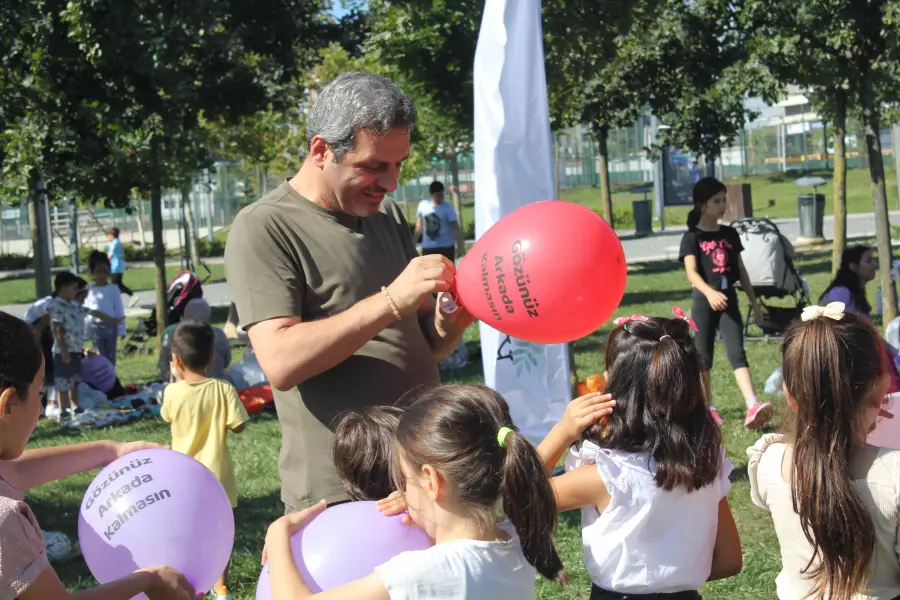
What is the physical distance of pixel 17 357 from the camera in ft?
7.14

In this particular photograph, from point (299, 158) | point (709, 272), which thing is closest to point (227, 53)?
point (709, 272)

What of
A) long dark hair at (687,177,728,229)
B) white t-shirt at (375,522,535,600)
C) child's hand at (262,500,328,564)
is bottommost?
white t-shirt at (375,522,535,600)

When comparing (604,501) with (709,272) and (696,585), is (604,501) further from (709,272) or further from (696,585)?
(709,272)

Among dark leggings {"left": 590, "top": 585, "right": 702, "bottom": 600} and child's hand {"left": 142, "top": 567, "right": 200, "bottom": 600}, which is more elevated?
child's hand {"left": 142, "top": 567, "right": 200, "bottom": 600}

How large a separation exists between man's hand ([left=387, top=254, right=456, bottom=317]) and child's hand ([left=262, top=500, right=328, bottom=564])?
0.49m

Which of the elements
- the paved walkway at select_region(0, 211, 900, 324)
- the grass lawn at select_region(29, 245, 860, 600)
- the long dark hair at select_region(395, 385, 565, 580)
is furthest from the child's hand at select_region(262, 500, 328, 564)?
the paved walkway at select_region(0, 211, 900, 324)

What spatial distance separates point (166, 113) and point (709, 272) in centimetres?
675

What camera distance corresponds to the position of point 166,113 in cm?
1151

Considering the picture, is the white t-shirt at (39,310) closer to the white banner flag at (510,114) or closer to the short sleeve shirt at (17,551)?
the white banner flag at (510,114)

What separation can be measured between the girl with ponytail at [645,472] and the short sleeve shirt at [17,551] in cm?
131

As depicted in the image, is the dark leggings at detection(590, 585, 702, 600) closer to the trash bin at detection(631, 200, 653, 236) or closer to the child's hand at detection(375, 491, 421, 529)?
the child's hand at detection(375, 491, 421, 529)

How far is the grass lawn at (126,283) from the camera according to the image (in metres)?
21.5

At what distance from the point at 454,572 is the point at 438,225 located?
38.2 ft

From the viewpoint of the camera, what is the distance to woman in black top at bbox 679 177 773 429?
7262 mm
